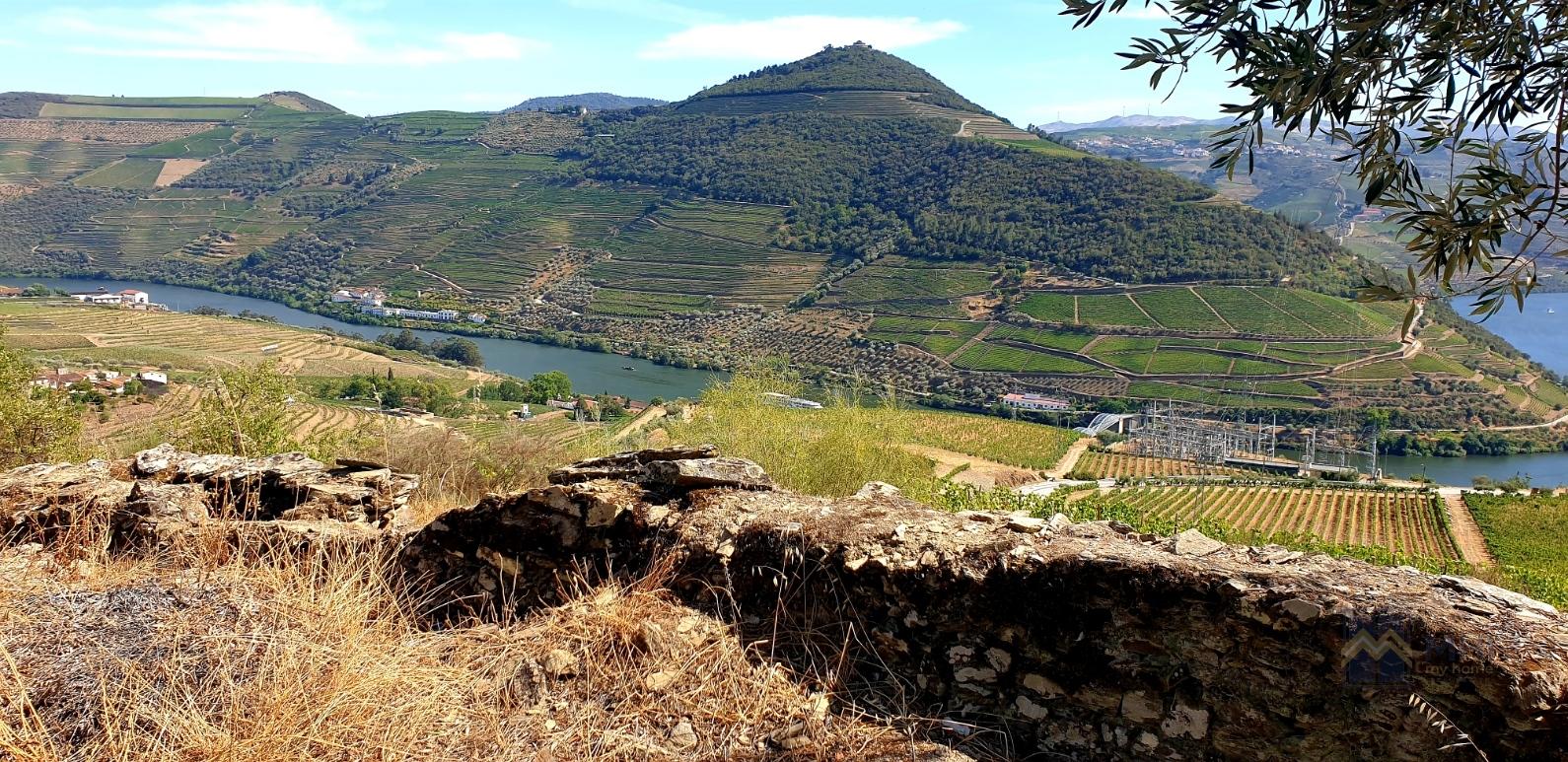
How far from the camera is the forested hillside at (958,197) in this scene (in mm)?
90375

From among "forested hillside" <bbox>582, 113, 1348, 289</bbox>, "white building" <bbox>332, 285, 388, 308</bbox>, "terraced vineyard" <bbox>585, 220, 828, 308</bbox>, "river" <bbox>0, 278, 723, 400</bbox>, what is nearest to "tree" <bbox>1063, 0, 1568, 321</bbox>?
"river" <bbox>0, 278, 723, 400</bbox>

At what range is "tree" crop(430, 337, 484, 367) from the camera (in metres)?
79.4

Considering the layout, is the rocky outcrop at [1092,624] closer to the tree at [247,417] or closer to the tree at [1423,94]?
the tree at [1423,94]

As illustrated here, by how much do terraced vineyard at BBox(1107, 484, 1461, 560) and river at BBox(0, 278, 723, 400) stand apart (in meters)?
30.5

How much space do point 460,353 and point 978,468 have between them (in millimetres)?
51881

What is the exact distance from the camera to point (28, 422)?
14758mm

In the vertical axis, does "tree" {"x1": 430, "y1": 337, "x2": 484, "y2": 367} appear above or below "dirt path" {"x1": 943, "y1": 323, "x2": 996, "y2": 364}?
below

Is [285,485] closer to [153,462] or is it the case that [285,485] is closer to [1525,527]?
[153,462]

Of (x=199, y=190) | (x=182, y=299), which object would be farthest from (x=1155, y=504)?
(x=199, y=190)

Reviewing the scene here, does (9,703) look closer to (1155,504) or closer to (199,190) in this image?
(1155,504)

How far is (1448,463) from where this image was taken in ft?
200

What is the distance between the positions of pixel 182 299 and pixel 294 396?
370ft

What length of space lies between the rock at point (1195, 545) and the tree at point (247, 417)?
1393cm

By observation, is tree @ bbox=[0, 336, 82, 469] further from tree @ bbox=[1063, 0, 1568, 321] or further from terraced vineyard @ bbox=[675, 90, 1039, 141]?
terraced vineyard @ bbox=[675, 90, 1039, 141]
